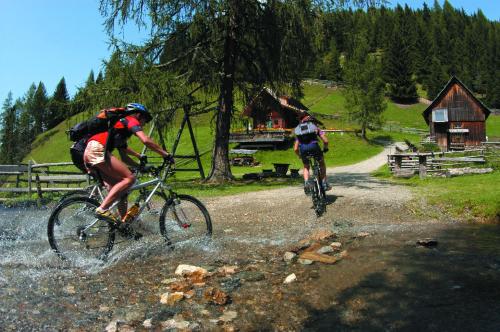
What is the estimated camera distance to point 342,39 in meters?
19.4

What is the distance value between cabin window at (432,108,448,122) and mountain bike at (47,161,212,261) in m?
54.9

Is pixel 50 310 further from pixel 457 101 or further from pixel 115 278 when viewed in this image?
pixel 457 101

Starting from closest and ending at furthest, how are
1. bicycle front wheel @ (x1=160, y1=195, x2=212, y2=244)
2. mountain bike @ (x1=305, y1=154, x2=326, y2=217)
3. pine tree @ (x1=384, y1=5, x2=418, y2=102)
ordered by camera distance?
bicycle front wheel @ (x1=160, y1=195, x2=212, y2=244) → mountain bike @ (x1=305, y1=154, x2=326, y2=217) → pine tree @ (x1=384, y1=5, x2=418, y2=102)

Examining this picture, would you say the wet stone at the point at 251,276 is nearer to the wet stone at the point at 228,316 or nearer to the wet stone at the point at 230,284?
the wet stone at the point at 230,284

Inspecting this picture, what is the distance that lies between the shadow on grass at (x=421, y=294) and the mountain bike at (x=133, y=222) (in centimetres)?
294

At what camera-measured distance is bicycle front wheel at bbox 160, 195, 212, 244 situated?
7.48m

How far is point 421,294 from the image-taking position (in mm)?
5059

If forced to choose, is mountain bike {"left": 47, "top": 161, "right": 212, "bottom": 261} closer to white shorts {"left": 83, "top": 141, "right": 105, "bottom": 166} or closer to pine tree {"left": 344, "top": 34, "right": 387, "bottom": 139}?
white shorts {"left": 83, "top": 141, "right": 105, "bottom": 166}

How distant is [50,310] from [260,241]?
159 inches

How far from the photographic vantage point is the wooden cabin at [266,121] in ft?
70.3

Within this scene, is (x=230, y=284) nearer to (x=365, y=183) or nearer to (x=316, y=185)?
(x=316, y=185)

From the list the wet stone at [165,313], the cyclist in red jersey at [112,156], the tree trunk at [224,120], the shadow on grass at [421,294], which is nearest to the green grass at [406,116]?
the tree trunk at [224,120]

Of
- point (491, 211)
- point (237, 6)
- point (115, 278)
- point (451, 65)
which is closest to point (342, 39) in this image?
point (237, 6)

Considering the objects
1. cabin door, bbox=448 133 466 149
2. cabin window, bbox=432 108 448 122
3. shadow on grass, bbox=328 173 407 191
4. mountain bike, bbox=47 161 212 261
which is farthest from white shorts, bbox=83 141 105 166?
cabin door, bbox=448 133 466 149
